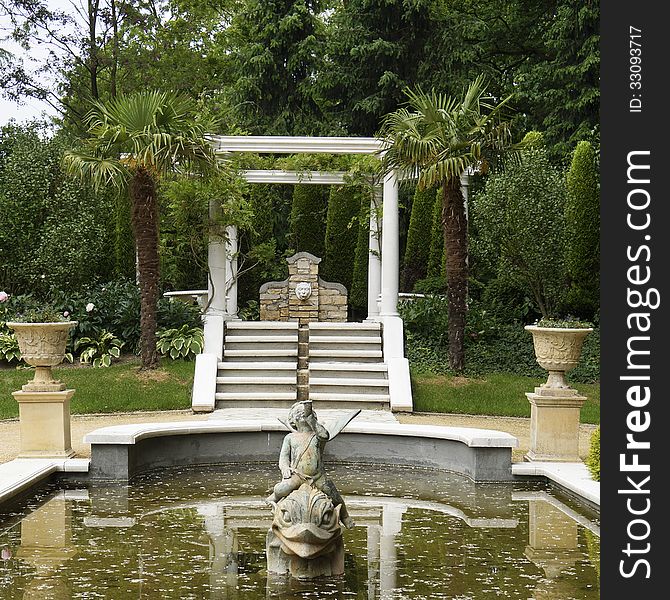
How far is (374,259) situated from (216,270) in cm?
345

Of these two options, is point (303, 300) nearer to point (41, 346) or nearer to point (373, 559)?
point (41, 346)

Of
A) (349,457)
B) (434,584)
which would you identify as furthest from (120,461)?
(434,584)

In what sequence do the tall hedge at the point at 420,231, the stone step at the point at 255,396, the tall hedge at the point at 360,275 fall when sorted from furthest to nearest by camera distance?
the tall hedge at the point at 420,231 → the tall hedge at the point at 360,275 → the stone step at the point at 255,396

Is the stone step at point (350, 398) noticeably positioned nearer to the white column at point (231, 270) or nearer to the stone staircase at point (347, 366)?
the stone staircase at point (347, 366)

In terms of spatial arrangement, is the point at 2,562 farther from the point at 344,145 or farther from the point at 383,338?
the point at 344,145

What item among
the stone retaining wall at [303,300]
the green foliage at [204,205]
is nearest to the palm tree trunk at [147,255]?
the green foliage at [204,205]

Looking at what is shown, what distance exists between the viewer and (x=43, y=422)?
34.3 feet

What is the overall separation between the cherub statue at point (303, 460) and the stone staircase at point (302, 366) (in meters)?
7.54

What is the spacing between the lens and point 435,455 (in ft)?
35.3

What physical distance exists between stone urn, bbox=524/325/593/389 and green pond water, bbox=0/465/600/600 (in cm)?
136

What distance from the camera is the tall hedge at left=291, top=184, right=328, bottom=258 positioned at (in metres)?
24.8

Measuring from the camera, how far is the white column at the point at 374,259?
62.0 feet

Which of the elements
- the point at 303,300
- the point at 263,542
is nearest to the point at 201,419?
the point at 263,542

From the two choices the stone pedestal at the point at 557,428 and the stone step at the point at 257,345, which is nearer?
the stone pedestal at the point at 557,428
